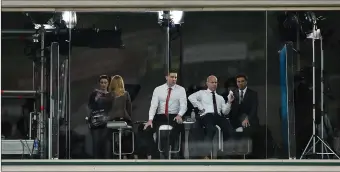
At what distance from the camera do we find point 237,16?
27.0ft

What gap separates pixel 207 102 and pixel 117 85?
98 centimetres

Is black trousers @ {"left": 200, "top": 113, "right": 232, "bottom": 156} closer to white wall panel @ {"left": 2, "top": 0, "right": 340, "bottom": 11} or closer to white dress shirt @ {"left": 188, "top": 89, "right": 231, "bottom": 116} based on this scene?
white dress shirt @ {"left": 188, "top": 89, "right": 231, "bottom": 116}

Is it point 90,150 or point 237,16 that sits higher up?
point 237,16

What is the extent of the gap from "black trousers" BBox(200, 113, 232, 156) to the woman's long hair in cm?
91

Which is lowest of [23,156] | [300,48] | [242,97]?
[23,156]

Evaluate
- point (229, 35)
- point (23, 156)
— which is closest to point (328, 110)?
point (229, 35)

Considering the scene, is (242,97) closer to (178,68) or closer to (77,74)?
(178,68)

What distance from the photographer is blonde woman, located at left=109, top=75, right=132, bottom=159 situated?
27.1 ft

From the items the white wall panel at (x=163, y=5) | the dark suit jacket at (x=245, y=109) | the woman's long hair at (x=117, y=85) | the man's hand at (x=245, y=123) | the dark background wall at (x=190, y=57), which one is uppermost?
the white wall panel at (x=163, y=5)

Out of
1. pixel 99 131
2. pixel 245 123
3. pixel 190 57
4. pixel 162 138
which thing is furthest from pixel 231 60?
pixel 99 131

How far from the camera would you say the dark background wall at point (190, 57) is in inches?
323

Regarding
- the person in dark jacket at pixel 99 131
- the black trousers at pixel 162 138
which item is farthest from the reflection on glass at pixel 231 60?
the person in dark jacket at pixel 99 131

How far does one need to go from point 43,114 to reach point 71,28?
0.97 meters

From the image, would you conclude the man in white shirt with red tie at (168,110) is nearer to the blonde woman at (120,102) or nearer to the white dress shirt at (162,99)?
the white dress shirt at (162,99)
